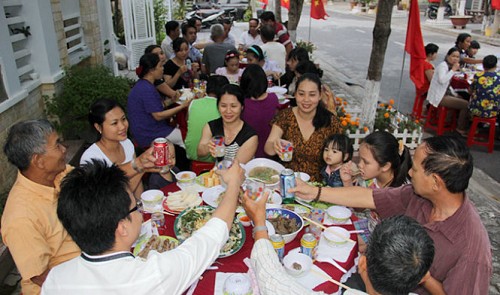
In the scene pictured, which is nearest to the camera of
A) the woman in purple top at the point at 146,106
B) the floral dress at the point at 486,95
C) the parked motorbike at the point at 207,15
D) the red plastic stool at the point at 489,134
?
the woman in purple top at the point at 146,106

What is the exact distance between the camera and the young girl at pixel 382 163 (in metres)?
2.81

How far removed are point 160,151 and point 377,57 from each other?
3819 millimetres

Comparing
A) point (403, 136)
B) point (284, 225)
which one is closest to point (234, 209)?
point (284, 225)

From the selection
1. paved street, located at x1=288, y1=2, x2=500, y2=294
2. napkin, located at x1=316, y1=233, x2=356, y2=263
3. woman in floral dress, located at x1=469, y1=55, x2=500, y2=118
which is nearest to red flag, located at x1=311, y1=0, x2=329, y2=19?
paved street, located at x1=288, y1=2, x2=500, y2=294

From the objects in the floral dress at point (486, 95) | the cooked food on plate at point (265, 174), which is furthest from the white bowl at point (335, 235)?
the floral dress at point (486, 95)

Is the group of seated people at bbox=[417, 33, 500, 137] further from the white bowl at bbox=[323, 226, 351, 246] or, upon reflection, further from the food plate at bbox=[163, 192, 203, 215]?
the food plate at bbox=[163, 192, 203, 215]

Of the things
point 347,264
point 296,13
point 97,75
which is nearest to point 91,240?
point 347,264

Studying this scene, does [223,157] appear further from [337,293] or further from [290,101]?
[290,101]

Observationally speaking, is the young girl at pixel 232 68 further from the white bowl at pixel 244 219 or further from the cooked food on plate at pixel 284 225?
the cooked food on plate at pixel 284 225

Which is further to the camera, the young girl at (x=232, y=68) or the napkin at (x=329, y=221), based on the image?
the young girl at (x=232, y=68)

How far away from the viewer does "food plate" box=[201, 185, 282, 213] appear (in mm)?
2811

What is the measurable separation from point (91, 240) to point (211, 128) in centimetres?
222

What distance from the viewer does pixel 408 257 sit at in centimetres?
158

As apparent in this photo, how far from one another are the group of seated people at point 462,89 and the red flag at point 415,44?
4.38 feet
